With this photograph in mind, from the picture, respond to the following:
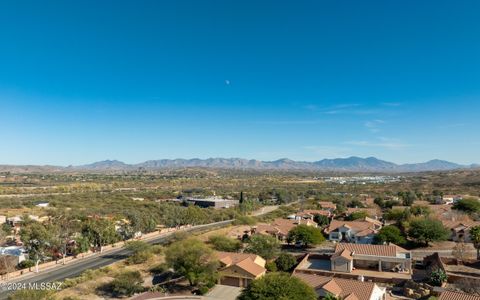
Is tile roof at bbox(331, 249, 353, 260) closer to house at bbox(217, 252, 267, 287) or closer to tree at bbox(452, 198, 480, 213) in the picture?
house at bbox(217, 252, 267, 287)

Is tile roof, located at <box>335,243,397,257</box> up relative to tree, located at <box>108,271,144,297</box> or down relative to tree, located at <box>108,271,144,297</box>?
up

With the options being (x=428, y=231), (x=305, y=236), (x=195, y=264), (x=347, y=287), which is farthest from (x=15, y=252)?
(x=428, y=231)

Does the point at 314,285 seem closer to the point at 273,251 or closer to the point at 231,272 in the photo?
the point at 231,272

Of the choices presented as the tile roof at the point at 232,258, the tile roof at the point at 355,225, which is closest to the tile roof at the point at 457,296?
the tile roof at the point at 232,258

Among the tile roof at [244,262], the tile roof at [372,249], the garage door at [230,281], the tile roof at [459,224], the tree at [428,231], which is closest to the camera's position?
the tile roof at [244,262]

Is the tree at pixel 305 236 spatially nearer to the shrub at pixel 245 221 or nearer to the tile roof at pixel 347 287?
the tile roof at pixel 347 287

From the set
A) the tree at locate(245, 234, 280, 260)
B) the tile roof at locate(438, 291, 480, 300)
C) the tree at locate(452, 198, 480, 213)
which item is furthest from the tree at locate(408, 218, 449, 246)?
the tile roof at locate(438, 291, 480, 300)
